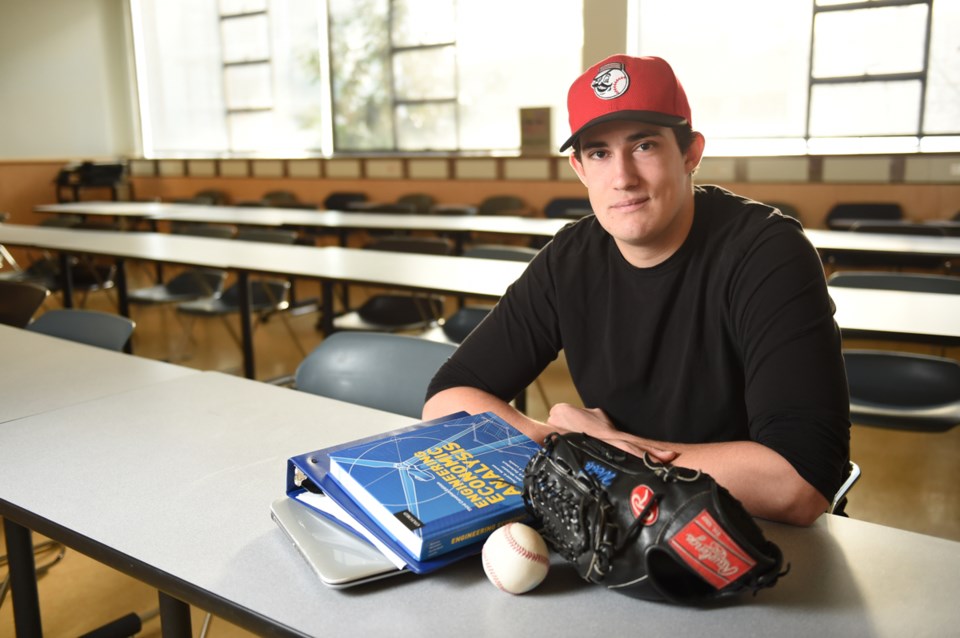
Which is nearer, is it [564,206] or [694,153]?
[694,153]

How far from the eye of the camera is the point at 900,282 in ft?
10.5

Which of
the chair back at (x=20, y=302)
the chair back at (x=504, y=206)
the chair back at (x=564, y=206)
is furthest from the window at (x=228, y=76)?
the chair back at (x=20, y=302)

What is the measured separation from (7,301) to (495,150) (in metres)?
5.80

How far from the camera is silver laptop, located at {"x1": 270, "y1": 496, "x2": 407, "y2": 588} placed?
1.02 metres

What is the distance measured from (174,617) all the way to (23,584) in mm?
802

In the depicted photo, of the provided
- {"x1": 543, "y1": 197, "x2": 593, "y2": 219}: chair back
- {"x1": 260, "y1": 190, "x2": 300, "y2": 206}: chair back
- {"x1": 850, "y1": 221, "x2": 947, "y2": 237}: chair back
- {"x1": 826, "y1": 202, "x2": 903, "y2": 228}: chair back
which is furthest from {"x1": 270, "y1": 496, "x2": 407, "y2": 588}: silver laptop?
{"x1": 260, "y1": 190, "x2": 300, "y2": 206}: chair back

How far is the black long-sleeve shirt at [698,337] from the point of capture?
127cm

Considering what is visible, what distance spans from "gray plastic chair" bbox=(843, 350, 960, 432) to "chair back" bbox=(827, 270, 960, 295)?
0.43 m

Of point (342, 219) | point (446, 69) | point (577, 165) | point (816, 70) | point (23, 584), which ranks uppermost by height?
point (446, 69)

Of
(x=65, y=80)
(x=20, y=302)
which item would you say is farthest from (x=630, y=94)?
(x=65, y=80)

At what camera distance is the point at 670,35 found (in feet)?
24.2

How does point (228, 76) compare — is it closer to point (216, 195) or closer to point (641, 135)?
point (216, 195)

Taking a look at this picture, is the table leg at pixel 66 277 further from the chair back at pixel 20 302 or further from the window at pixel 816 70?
the window at pixel 816 70

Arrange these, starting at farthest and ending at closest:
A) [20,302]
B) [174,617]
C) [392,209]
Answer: [392,209] → [20,302] → [174,617]
